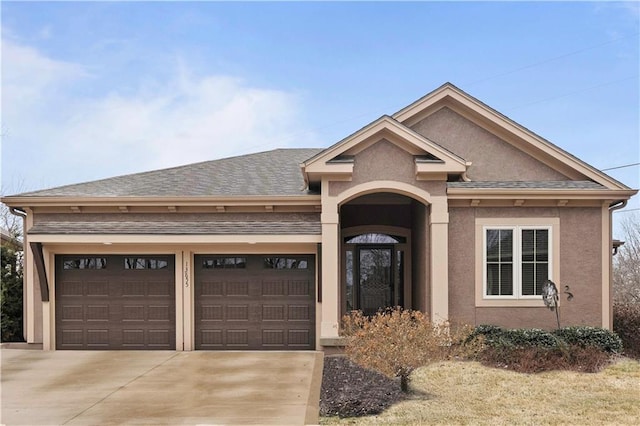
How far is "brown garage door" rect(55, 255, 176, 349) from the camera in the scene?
14.1m

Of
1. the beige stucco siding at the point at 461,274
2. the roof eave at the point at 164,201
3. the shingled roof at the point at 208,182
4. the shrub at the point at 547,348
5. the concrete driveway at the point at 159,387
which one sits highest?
the shingled roof at the point at 208,182

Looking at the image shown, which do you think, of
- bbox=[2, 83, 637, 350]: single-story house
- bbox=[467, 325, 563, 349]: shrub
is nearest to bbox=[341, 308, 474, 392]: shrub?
bbox=[467, 325, 563, 349]: shrub

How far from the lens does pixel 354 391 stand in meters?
9.79

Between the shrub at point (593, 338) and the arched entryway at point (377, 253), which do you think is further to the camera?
the arched entryway at point (377, 253)

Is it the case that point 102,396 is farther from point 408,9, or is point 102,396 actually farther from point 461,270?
point 408,9

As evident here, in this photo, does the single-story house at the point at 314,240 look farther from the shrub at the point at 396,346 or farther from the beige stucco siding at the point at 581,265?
the shrub at the point at 396,346

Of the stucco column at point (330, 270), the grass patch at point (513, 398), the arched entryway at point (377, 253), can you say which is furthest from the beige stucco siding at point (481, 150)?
the grass patch at point (513, 398)

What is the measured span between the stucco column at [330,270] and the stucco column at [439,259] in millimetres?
2112

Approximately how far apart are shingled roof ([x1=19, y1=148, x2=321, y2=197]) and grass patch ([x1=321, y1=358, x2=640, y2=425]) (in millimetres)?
5495

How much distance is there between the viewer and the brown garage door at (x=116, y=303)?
46.3 feet

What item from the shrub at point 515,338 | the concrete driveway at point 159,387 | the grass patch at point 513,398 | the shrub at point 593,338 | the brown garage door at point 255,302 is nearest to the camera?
the grass patch at point 513,398

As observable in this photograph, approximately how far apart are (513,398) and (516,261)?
177 inches

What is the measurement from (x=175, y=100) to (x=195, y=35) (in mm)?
8366

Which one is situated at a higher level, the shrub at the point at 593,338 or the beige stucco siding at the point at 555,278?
the beige stucco siding at the point at 555,278
